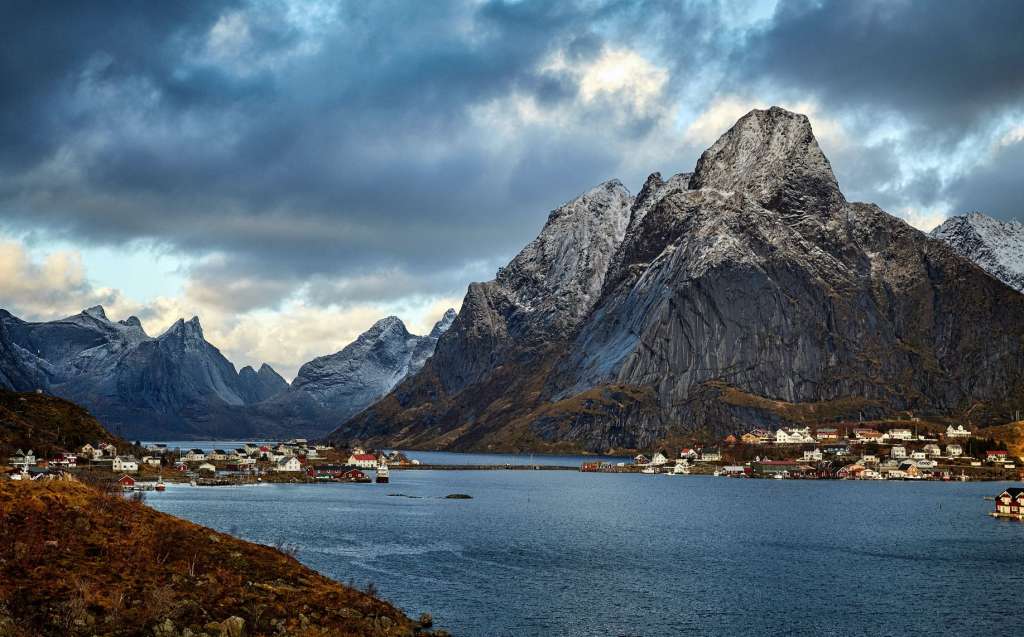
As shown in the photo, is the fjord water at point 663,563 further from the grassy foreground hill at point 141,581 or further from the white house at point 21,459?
the white house at point 21,459

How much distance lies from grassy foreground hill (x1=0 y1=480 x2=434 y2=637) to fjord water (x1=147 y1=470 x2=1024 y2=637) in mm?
11144

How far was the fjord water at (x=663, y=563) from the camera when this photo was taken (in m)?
80.6

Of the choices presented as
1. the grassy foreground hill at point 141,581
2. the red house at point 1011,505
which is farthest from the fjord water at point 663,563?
the grassy foreground hill at point 141,581

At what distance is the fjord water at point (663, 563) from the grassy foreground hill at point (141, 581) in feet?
36.6

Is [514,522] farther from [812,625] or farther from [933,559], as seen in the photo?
[812,625]

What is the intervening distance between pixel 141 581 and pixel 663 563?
2441 inches

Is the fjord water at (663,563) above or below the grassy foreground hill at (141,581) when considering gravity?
below

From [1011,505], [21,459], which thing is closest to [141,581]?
[21,459]

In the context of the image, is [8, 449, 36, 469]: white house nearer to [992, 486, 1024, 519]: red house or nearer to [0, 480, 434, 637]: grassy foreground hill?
[0, 480, 434, 637]: grassy foreground hill

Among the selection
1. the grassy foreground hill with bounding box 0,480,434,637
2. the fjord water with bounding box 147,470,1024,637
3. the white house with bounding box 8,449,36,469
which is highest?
the white house with bounding box 8,449,36,469

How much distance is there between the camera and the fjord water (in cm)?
8062

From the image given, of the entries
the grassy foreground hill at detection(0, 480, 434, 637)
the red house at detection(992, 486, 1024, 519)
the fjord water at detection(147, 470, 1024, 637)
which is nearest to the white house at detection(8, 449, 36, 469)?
the fjord water at detection(147, 470, 1024, 637)

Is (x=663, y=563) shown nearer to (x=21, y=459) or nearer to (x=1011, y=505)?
(x=1011, y=505)

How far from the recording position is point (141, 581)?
6384 cm
